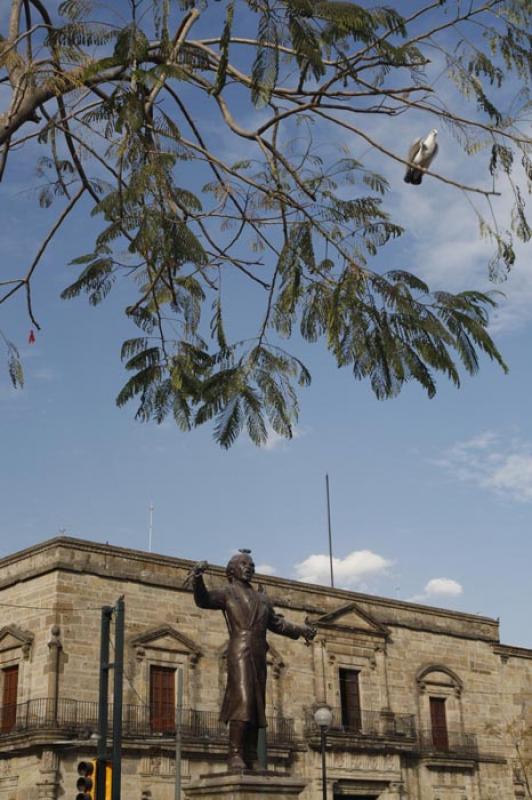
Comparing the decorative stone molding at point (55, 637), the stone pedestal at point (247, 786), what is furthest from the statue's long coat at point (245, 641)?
the decorative stone molding at point (55, 637)

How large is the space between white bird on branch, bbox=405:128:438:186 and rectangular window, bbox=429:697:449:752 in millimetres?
31395

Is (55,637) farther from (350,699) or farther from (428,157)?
(428,157)

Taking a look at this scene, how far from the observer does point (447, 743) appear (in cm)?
3622

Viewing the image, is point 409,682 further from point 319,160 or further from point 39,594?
point 319,160

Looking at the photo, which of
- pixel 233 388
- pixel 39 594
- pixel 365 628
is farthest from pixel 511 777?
pixel 233 388

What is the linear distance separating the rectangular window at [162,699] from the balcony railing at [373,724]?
500cm

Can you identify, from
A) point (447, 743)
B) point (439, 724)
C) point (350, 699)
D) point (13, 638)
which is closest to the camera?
point (13, 638)

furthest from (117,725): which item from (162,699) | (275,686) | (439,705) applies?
(439,705)

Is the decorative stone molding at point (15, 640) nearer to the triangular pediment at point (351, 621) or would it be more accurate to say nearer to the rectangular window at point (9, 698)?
the rectangular window at point (9, 698)

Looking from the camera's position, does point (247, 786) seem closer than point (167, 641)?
Yes

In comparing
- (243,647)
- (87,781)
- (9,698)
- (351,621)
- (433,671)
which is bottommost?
(87,781)

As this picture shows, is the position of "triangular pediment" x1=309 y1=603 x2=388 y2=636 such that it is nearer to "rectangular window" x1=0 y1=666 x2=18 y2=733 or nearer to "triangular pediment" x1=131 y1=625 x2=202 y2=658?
"triangular pediment" x1=131 y1=625 x2=202 y2=658

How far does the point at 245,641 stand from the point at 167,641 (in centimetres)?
2067

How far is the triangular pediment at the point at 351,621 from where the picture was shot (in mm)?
34250
